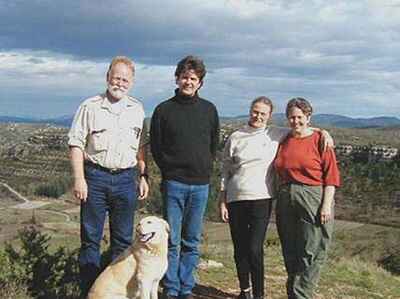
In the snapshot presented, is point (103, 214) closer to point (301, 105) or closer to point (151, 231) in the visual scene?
point (151, 231)

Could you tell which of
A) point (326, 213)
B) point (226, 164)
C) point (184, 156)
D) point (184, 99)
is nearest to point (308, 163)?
point (326, 213)

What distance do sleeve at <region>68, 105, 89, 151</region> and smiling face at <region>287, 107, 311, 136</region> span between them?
6.36 feet

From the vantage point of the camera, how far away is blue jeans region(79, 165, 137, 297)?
5.35 m

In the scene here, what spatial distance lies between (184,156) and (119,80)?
36.4 inches

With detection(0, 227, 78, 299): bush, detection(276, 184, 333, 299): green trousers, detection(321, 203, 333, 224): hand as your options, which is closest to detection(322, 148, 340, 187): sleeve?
detection(276, 184, 333, 299): green trousers

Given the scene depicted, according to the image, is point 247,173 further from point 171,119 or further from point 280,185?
point 171,119

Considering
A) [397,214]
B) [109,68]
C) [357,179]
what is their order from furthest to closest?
[357,179]
[397,214]
[109,68]

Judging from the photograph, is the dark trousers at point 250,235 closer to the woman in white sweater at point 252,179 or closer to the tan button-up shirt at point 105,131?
the woman in white sweater at point 252,179

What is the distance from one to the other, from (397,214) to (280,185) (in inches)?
2176

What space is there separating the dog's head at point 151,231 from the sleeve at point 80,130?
901 millimetres

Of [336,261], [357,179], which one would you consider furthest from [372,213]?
[336,261]

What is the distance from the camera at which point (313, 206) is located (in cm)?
588

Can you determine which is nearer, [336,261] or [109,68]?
[109,68]

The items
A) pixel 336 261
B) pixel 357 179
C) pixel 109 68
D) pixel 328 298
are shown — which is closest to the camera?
pixel 109 68
